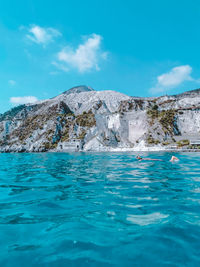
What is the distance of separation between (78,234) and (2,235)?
206cm

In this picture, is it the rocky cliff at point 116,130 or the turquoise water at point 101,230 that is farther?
the rocky cliff at point 116,130

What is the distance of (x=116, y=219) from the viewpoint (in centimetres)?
562

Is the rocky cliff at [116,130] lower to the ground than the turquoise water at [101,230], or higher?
higher

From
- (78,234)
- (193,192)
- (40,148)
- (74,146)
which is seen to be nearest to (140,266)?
(78,234)

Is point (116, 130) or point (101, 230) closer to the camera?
point (101, 230)

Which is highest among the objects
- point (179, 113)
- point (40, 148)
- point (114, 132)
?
point (179, 113)

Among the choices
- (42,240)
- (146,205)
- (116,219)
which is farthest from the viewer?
(146,205)

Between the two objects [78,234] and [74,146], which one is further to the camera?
[74,146]

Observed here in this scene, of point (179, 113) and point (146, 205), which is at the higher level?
point (179, 113)

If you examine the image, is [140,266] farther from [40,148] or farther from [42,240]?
[40,148]

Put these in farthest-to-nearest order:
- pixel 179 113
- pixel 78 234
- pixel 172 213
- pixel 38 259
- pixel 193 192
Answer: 1. pixel 179 113
2. pixel 193 192
3. pixel 172 213
4. pixel 78 234
5. pixel 38 259

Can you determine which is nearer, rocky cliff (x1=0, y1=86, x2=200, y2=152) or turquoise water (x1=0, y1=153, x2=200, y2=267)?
turquoise water (x1=0, y1=153, x2=200, y2=267)

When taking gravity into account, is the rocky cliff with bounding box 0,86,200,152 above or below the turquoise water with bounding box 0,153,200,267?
above

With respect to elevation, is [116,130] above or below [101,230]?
above
